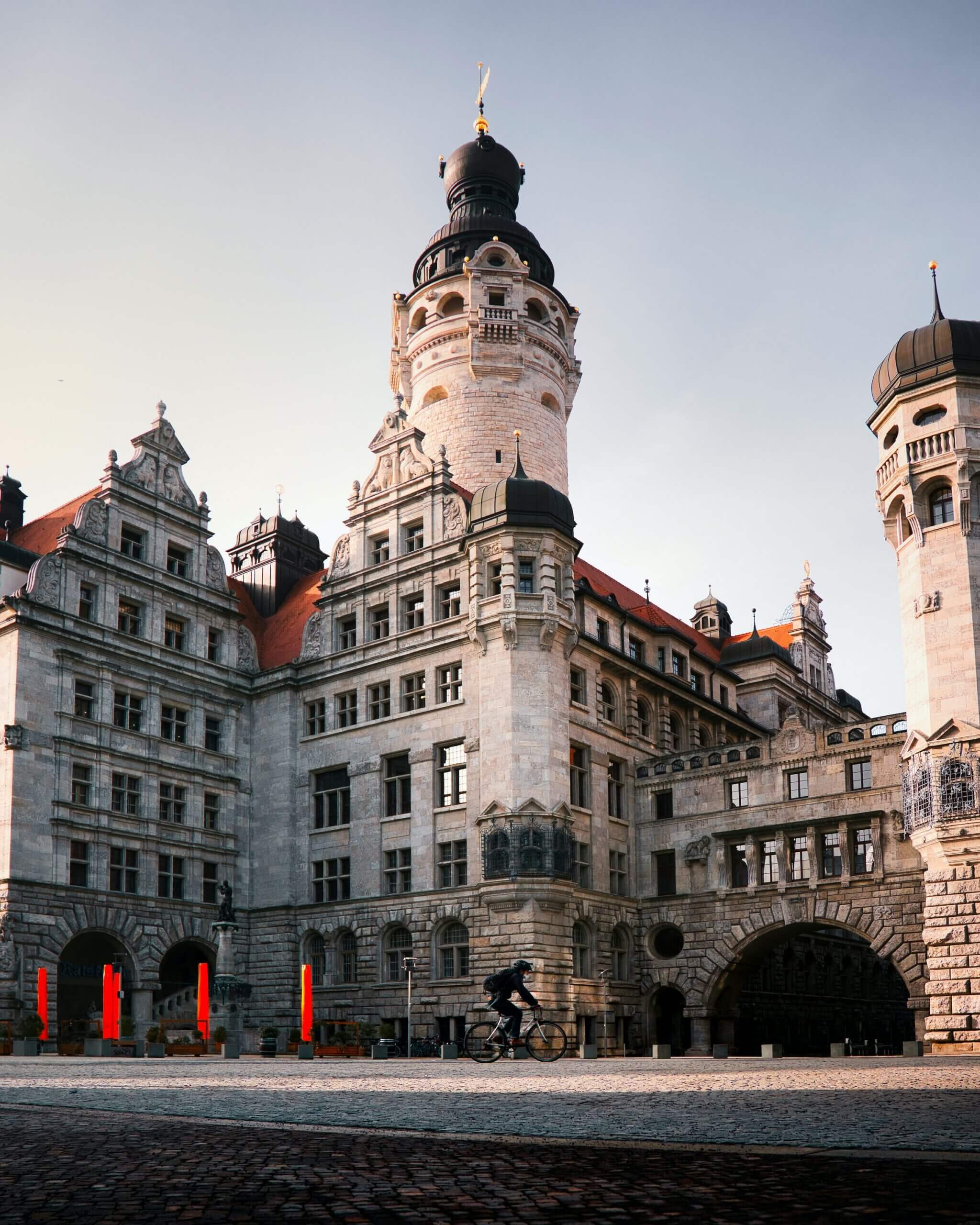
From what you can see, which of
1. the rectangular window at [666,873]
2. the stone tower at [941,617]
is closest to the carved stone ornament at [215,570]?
the rectangular window at [666,873]

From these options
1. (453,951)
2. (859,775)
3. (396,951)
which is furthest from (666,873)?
(396,951)

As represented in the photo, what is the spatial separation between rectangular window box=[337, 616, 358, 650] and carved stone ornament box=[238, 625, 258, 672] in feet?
16.0

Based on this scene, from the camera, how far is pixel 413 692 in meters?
53.5

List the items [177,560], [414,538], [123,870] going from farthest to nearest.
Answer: [177,560] < [414,538] < [123,870]

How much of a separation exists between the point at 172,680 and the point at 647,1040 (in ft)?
81.5

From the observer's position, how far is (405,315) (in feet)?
252

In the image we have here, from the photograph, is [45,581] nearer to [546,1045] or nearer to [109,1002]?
[109,1002]

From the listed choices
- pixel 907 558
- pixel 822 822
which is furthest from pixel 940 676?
pixel 822 822

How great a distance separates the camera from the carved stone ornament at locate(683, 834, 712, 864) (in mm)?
51438

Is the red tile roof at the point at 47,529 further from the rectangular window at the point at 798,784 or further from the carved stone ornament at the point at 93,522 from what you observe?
the rectangular window at the point at 798,784

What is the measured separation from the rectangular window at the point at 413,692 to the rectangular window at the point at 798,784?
1492 centimetres

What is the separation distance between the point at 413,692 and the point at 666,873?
1293 centimetres

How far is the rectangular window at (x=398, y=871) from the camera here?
5181 centimetres

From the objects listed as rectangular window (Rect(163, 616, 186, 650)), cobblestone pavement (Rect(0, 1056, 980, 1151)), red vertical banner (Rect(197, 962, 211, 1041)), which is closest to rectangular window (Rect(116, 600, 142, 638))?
rectangular window (Rect(163, 616, 186, 650))
